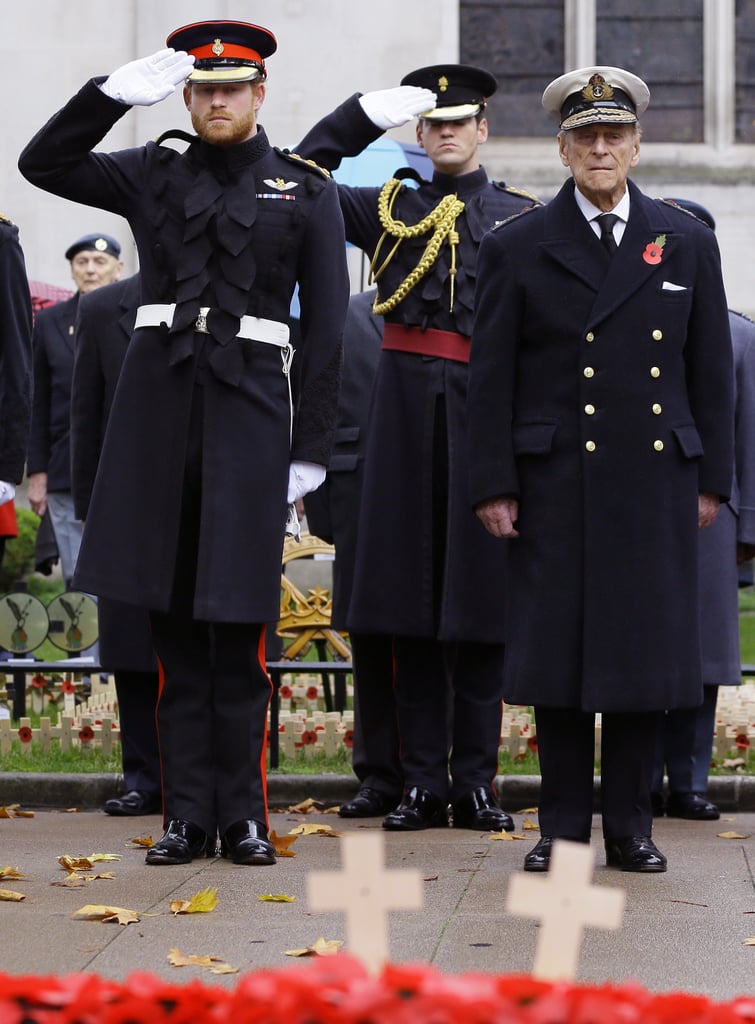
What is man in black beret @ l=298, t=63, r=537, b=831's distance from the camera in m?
6.46

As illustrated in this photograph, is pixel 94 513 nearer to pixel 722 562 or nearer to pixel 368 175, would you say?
pixel 722 562

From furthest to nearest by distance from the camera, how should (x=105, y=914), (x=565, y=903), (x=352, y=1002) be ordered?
(x=105, y=914) < (x=565, y=903) < (x=352, y=1002)

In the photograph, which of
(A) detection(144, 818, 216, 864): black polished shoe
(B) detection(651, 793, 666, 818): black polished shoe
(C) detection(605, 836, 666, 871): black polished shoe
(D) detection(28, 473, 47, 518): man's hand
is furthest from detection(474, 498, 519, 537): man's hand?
(D) detection(28, 473, 47, 518): man's hand

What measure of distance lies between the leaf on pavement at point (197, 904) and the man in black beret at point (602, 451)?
982 millimetres

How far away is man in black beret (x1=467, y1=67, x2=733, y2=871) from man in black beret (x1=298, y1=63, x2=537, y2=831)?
0.90m

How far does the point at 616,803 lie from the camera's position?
5.48m

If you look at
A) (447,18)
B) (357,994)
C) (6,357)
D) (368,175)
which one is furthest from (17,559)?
(357,994)

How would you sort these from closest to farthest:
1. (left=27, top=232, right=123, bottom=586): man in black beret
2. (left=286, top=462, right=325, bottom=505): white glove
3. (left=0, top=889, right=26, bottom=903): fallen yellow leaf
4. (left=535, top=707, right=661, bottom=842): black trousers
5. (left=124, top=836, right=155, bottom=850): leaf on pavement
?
(left=0, top=889, right=26, bottom=903): fallen yellow leaf → (left=535, top=707, right=661, bottom=842): black trousers → (left=286, top=462, right=325, bottom=505): white glove → (left=124, top=836, right=155, bottom=850): leaf on pavement → (left=27, top=232, right=123, bottom=586): man in black beret

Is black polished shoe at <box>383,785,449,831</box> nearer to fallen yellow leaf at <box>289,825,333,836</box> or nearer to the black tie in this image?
fallen yellow leaf at <box>289,825,333,836</box>

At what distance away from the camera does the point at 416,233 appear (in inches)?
260

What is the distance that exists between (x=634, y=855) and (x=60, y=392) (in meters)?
6.20

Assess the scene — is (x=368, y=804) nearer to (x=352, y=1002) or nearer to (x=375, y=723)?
(x=375, y=723)

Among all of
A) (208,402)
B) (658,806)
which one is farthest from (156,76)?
(658,806)

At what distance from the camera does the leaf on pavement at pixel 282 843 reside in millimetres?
5766
